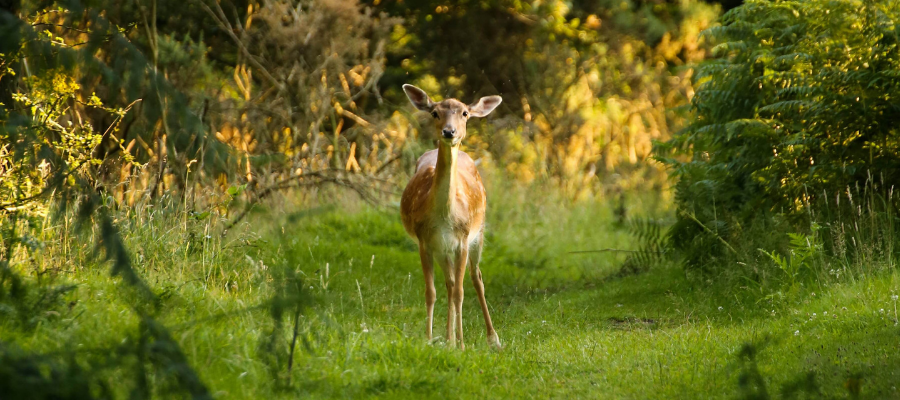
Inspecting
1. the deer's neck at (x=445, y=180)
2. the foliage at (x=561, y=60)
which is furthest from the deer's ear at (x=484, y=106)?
the foliage at (x=561, y=60)

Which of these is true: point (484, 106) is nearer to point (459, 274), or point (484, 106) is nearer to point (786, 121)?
point (459, 274)

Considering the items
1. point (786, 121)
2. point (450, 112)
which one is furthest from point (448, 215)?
point (786, 121)

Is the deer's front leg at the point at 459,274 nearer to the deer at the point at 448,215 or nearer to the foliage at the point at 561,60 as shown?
the deer at the point at 448,215

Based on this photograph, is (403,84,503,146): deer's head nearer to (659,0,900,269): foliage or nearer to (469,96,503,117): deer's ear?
(469,96,503,117): deer's ear

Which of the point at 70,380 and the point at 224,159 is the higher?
the point at 224,159

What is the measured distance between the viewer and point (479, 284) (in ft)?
26.8

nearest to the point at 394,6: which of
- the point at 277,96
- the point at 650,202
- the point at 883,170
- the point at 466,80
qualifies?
the point at 466,80

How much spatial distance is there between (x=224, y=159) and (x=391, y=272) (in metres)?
6.80

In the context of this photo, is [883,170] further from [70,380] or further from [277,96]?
[277,96]

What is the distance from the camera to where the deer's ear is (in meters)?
7.93

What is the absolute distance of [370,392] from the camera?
501 centimetres

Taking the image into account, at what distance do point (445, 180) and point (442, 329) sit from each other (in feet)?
4.89

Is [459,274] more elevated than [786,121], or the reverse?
[786,121]

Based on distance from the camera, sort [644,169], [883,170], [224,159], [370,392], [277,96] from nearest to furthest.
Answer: [224,159] → [370,392] → [883,170] → [277,96] → [644,169]
